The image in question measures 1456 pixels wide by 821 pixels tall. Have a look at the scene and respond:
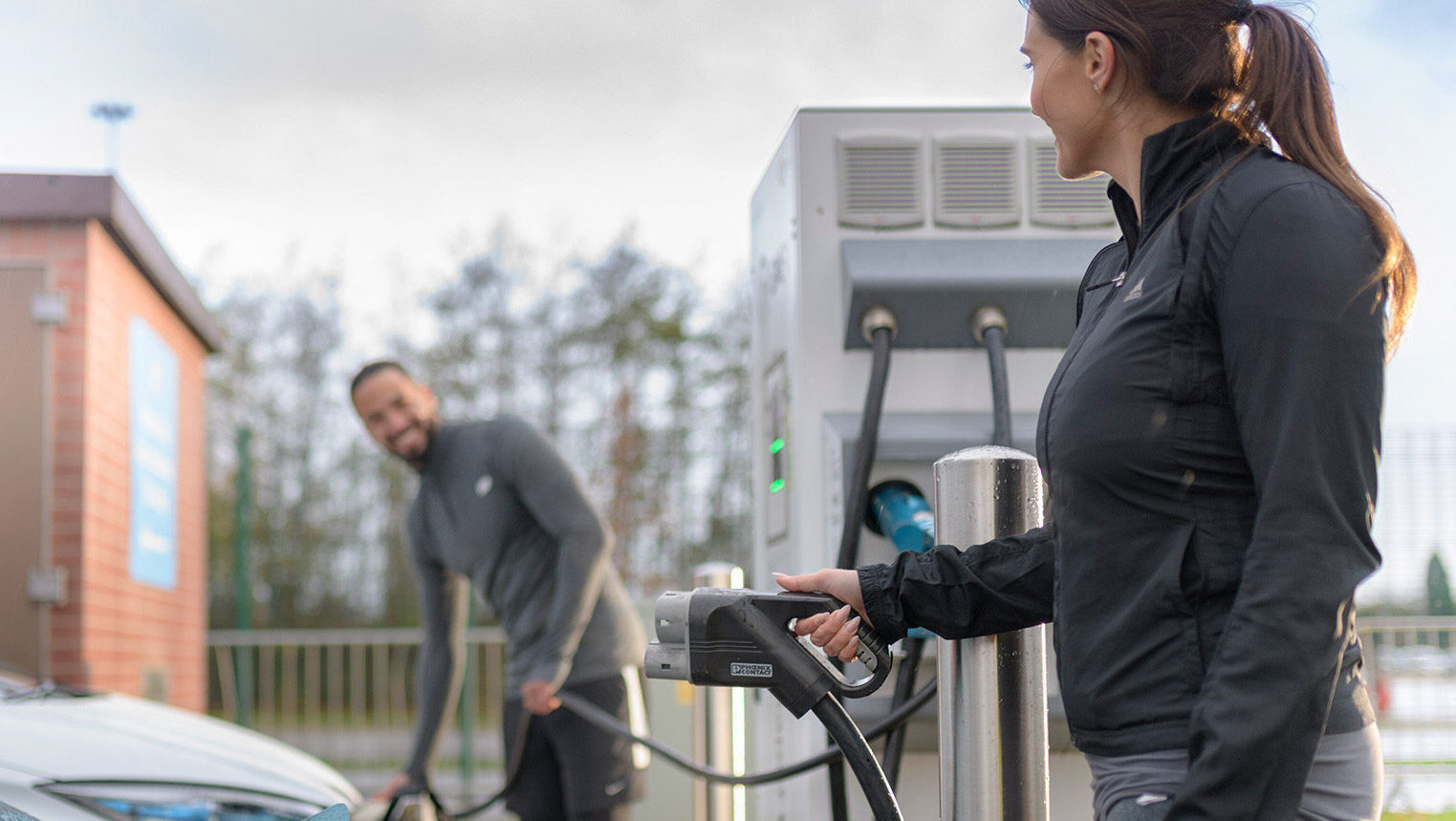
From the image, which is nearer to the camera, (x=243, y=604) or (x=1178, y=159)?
(x=1178, y=159)

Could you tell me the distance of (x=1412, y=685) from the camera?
7641 millimetres

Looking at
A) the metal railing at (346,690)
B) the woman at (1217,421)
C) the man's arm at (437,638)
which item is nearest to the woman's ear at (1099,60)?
the woman at (1217,421)

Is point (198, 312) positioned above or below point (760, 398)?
above

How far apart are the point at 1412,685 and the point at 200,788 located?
22.2 feet

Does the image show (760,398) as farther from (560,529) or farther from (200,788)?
(200,788)

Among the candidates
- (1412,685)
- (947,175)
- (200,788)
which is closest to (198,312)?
(200,788)

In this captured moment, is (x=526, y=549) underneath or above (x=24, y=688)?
above

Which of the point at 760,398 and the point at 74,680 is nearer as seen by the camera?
the point at 760,398

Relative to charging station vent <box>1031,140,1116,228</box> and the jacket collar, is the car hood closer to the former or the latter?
charging station vent <box>1031,140,1116,228</box>

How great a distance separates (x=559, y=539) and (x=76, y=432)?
10.3ft

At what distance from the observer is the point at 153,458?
7574 millimetres

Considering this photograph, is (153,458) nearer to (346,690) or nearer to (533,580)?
(346,690)

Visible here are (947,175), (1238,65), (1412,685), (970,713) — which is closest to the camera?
(1238,65)

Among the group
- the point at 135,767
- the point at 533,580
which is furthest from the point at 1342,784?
the point at 533,580
